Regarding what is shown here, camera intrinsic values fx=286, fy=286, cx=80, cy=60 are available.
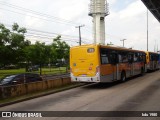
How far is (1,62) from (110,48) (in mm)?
28408

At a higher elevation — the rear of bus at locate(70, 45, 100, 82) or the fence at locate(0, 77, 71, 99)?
the rear of bus at locate(70, 45, 100, 82)

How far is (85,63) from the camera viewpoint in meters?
20.2

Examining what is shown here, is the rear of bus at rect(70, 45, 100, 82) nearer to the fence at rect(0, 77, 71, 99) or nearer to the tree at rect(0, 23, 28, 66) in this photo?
the fence at rect(0, 77, 71, 99)

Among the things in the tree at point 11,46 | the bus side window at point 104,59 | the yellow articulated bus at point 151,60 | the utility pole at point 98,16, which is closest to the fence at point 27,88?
the bus side window at point 104,59

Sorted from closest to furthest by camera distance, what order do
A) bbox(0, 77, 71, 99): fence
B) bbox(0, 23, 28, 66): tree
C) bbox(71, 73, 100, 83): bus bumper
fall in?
bbox(0, 77, 71, 99): fence
bbox(71, 73, 100, 83): bus bumper
bbox(0, 23, 28, 66): tree

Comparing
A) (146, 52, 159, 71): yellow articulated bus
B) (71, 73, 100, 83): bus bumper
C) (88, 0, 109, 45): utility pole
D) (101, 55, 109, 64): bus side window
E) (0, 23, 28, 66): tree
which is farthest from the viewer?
(88, 0, 109, 45): utility pole

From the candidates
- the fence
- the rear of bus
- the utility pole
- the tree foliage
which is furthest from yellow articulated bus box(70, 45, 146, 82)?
the utility pole

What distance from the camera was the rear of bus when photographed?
19.7 metres

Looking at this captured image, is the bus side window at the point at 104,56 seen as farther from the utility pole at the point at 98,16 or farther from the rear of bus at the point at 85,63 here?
the utility pole at the point at 98,16

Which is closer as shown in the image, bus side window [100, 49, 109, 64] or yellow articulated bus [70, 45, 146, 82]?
yellow articulated bus [70, 45, 146, 82]

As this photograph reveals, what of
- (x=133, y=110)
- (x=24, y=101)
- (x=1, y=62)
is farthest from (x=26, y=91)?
(x=1, y=62)

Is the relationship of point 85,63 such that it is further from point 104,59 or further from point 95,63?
point 104,59

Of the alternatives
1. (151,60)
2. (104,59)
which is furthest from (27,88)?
(151,60)

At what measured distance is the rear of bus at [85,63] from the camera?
1969cm
